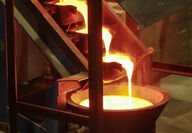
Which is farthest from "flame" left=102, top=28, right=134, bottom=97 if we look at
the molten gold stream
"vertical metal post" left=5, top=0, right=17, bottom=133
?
"vertical metal post" left=5, top=0, right=17, bottom=133

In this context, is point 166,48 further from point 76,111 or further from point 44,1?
point 76,111

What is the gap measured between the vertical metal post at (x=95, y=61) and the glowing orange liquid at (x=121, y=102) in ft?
1.80

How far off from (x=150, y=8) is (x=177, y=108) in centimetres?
360

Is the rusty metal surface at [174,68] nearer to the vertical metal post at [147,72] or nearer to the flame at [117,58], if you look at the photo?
the vertical metal post at [147,72]

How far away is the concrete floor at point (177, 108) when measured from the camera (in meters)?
4.78

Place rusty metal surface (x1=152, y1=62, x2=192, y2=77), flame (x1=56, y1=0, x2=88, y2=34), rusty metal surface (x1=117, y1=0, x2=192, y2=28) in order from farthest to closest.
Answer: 1. rusty metal surface (x1=152, y1=62, x2=192, y2=77)
2. flame (x1=56, y1=0, x2=88, y2=34)
3. rusty metal surface (x1=117, y1=0, x2=192, y2=28)

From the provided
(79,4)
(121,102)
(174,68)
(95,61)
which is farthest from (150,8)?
(174,68)

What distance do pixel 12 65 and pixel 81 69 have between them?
22.1 inches

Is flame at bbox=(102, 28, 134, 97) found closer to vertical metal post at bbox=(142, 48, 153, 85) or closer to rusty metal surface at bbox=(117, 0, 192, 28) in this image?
vertical metal post at bbox=(142, 48, 153, 85)

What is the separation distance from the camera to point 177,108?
552 centimetres

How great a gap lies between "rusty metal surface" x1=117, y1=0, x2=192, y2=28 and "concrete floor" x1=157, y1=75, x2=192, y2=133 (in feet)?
9.06

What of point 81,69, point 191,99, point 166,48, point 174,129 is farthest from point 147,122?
point 166,48

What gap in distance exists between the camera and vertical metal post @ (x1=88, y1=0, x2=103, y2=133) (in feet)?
7.11

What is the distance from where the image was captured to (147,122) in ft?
8.52
